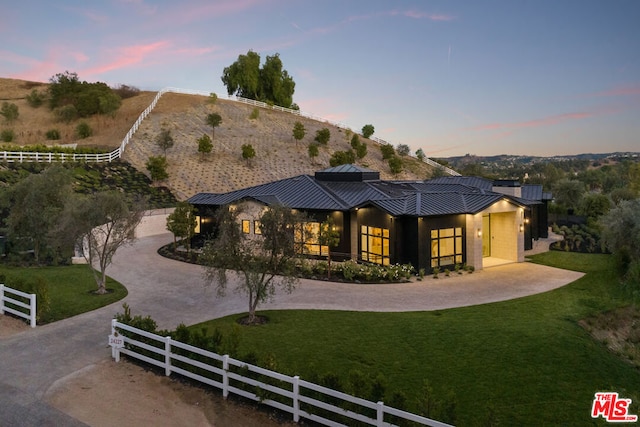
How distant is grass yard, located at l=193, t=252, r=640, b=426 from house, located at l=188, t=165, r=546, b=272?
5.92 metres

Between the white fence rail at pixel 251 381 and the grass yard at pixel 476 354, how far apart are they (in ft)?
1.56

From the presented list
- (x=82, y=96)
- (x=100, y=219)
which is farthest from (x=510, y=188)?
(x=82, y=96)

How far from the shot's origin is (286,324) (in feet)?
43.9

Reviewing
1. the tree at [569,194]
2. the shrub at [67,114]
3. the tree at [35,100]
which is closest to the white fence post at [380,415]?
the tree at [569,194]

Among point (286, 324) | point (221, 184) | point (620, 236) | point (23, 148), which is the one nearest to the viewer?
point (286, 324)

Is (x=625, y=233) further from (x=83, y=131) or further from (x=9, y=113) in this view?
(x=9, y=113)

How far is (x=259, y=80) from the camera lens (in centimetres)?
9331

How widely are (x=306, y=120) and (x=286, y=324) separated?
7729 cm

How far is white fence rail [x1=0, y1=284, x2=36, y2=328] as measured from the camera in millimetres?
12953

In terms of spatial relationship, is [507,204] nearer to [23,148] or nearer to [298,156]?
[23,148]

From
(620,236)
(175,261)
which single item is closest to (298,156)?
(175,261)

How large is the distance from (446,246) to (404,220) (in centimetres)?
260

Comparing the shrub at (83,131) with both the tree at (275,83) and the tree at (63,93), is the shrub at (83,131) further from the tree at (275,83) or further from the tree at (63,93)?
the tree at (275,83)

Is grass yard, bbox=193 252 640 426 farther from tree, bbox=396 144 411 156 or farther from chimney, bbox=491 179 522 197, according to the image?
tree, bbox=396 144 411 156
